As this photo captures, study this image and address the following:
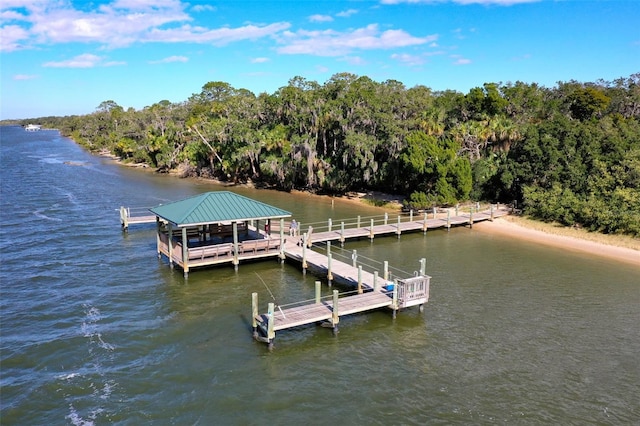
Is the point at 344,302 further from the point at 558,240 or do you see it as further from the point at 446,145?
the point at 446,145

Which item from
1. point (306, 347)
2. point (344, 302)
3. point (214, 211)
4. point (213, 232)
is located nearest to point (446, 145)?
point (213, 232)

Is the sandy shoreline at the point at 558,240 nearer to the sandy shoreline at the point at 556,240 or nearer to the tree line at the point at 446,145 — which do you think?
the sandy shoreline at the point at 556,240

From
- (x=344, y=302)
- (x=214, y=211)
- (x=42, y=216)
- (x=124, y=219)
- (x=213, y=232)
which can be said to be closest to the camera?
(x=344, y=302)

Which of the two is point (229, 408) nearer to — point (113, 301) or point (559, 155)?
point (113, 301)

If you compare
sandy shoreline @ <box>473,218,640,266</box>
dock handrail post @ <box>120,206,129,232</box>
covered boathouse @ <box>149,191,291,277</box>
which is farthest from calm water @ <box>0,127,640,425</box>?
dock handrail post @ <box>120,206,129,232</box>

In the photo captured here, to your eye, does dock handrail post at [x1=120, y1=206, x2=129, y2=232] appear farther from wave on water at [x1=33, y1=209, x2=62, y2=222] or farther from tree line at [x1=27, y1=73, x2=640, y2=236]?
tree line at [x1=27, y1=73, x2=640, y2=236]

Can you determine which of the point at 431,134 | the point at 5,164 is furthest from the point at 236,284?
the point at 5,164

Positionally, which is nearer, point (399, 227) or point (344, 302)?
point (344, 302)
